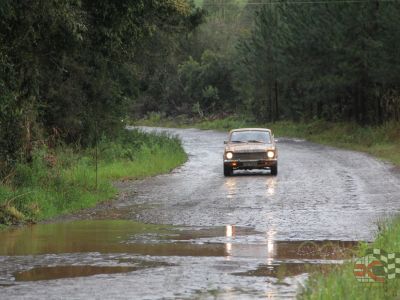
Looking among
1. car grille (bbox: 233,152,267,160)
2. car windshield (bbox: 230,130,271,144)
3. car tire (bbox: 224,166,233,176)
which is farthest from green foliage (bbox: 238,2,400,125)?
car tire (bbox: 224,166,233,176)

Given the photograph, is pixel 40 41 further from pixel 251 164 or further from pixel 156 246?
pixel 251 164

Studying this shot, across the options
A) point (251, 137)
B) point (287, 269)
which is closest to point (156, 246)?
point (287, 269)

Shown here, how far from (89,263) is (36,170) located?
851cm

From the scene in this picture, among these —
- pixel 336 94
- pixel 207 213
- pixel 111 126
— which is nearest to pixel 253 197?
pixel 207 213

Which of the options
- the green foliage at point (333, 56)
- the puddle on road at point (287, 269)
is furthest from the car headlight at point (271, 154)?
the green foliage at point (333, 56)

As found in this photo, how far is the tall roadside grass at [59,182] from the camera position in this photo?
55.3ft

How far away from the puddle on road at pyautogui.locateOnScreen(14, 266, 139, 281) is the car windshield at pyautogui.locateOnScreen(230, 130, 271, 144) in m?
18.7

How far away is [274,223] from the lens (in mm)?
15891

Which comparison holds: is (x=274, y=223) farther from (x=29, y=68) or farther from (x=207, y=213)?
(x=29, y=68)

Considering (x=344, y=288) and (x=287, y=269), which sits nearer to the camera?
(x=344, y=288)

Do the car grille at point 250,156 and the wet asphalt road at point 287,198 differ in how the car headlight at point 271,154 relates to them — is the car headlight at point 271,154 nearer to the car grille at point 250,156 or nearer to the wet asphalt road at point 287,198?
the car grille at point 250,156

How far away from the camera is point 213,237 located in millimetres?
14078

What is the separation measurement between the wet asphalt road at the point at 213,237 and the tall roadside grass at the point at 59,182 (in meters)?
0.70

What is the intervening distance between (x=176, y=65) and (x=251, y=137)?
2728cm
